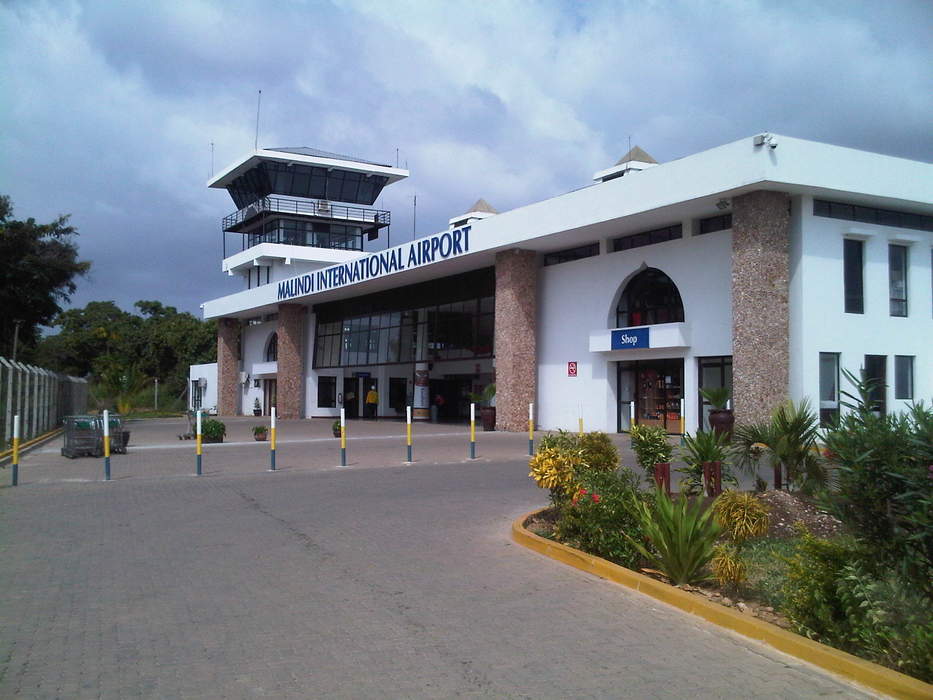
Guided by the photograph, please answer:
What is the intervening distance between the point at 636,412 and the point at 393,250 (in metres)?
13.3

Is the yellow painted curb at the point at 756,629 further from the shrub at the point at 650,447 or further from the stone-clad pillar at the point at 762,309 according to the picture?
the stone-clad pillar at the point at 762,309

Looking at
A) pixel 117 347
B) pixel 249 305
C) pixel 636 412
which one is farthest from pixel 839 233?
pixel 117 347

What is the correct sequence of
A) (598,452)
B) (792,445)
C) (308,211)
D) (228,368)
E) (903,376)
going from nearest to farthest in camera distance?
(792,445) < (598,452) < (903,376) < (308,211) < (228,368)

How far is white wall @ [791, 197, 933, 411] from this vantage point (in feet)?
71.2

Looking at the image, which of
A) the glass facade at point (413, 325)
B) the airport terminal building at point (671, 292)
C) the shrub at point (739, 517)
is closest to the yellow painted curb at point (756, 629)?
the shrub at point (739, 517)

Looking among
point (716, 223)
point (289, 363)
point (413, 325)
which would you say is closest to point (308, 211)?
point (289, 363)

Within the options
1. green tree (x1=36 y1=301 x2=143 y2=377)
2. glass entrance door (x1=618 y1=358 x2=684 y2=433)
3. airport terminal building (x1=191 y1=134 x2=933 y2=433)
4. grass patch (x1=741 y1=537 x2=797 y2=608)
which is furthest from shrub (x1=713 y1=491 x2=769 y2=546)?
green tree (x1=36 y1=301 x2=143 y2=377)

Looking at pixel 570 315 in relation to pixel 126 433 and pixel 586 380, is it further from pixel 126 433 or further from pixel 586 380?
pixel 126 433

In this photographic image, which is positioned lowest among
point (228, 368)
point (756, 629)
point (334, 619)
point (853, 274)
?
point (334, 619)

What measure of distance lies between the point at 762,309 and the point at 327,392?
3220 cm

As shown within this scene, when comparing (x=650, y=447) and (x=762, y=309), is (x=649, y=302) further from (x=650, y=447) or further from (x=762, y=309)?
(x=650, y=447)

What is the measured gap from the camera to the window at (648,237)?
2550cm

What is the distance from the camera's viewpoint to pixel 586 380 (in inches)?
1130

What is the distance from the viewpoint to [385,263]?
3612 cm
